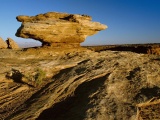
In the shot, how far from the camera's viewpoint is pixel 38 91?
12.4 meters

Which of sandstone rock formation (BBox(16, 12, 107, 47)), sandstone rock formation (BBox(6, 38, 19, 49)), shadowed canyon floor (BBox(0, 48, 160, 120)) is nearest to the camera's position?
shadowed canyon floor (BBox(0, 48, 160, 120))

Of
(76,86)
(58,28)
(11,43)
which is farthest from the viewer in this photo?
(11,43)

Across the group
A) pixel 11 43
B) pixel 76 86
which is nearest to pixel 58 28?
pixel 76 86

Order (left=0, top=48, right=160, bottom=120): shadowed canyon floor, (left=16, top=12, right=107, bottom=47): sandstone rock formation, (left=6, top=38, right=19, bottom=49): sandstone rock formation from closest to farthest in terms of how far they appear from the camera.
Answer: (left=0, top=48, right=160, bottom=120): shadowed canyon floor < (left=16, top=12, right=107, bottom=47): sandstone rock formation < (left=6, top=38, right=19, bottom=49): sandstone rock formation

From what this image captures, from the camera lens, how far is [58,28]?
1880cm

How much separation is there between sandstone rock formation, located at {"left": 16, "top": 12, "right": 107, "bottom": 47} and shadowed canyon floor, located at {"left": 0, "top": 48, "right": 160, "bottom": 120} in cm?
200

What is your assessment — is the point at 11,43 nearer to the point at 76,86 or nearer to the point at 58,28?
the point at 58,28

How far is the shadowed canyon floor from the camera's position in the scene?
1038cm

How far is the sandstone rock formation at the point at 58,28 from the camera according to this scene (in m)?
18.2

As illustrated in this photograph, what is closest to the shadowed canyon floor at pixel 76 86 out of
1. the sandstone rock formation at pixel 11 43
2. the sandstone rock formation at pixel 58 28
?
the sandstone rock formation at pixel 58 28

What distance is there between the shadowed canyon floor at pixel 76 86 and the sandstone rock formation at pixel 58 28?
6.55 feet

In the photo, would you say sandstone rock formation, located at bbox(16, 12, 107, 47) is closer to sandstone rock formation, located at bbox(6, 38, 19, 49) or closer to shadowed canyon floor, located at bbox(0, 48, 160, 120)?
shadowed canyon floor, located at bbox(0, 48, 160, 120)

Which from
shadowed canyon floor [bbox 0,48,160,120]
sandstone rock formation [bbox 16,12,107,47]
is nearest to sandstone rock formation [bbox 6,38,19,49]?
sandstone rock formation [bbox 16,12,107,47]

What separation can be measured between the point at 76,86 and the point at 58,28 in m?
7.32
